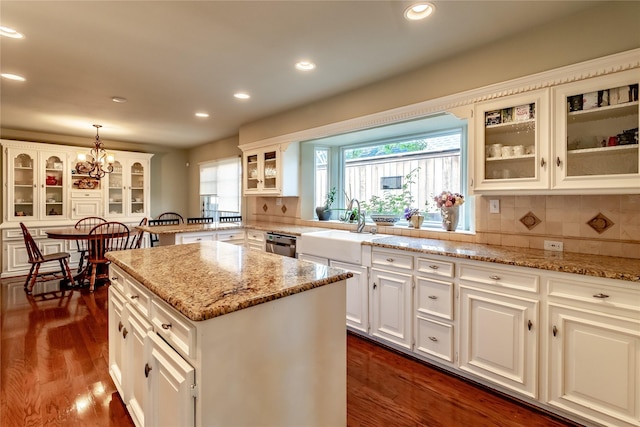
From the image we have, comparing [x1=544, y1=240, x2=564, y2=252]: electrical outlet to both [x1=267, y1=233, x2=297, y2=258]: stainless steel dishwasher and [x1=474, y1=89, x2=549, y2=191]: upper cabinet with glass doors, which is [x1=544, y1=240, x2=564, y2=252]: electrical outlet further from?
[x1=267, y1=233, x2=297, y2=258]: stainless steel dishwasher

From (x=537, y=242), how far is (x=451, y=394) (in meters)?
1.22

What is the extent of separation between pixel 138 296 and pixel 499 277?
2.08m

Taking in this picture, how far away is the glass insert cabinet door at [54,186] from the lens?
5295mm

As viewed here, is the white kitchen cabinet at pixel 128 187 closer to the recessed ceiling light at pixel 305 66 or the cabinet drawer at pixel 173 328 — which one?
the recessed ceiling light at pixel 305 66

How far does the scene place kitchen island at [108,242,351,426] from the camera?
112cm

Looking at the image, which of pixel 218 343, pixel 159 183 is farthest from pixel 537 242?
pixel 159 183

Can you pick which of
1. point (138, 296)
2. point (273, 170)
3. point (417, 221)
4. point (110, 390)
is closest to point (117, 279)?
point (138, 296)

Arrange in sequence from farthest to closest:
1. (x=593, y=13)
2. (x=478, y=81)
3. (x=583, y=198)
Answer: (x=478, y=81)
(x=583, y=198)
(x=593, y=13)

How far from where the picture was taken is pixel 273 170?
4.38 meters

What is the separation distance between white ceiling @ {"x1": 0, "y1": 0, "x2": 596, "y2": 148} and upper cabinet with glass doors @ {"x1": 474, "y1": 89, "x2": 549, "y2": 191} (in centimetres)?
52

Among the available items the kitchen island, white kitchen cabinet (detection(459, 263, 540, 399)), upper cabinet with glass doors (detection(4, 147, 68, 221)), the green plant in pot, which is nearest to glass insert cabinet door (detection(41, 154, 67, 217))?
upper cabinet with glass doors (detection(4, 147, 68, 221))

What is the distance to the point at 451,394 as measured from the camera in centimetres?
206

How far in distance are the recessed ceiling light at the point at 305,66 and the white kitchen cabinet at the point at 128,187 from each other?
4.74m

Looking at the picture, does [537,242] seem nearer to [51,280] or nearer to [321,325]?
[321,325]
